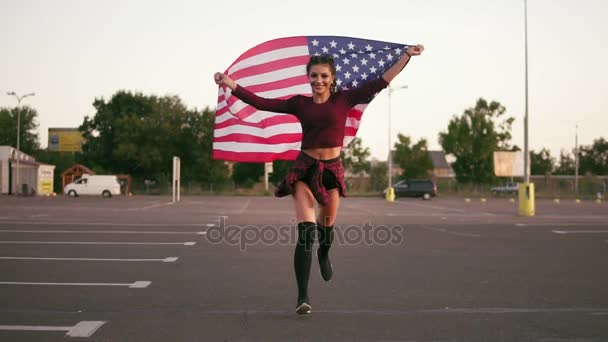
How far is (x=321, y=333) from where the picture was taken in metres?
4.03

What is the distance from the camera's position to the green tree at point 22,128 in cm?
8631

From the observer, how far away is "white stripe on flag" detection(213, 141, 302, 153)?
6043 millimetres

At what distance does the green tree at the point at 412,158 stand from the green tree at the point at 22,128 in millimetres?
53554

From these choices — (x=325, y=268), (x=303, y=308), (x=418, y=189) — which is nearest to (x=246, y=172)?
(x=418, y=189)

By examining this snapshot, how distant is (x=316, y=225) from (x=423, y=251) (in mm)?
5018

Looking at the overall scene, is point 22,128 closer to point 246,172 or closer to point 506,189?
point 246,172

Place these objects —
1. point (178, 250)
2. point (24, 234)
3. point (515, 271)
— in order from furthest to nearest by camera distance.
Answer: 1. point (24, 234)
2. point (178, 250)
3. point (515, 271)

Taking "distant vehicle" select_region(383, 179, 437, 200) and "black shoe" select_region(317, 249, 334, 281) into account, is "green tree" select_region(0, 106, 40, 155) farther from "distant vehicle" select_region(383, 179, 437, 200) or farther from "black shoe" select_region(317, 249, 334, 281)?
"black shoe" select_region(317, 249, 334, 281)

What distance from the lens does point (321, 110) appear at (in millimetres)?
4812

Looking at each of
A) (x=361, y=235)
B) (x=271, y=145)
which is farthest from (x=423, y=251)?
(x=271, y=145)

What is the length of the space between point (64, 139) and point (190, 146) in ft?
95.9

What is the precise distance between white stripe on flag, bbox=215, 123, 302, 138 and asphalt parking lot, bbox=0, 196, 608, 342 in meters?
1.58

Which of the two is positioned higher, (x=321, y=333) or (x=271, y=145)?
(x=271, y=145)

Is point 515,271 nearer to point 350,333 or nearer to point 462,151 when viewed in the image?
point 350,333
